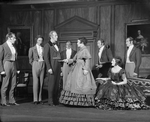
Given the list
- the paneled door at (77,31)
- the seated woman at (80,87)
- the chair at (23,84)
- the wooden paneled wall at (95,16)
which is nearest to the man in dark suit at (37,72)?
the seated woman at (80,87)

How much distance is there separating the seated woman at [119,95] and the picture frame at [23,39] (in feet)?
15.5

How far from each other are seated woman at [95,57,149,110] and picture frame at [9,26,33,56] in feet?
15.5

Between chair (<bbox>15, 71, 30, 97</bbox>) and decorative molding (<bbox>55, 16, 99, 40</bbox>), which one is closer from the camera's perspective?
chair (<bbox>15, 71, 30, 97</bbox>)

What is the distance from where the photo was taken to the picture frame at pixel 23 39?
9035 mm

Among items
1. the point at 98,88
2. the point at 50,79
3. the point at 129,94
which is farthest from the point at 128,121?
the point at 50,79

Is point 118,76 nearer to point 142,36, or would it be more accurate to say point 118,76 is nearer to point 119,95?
point 119,95

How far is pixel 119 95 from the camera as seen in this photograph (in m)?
4.86

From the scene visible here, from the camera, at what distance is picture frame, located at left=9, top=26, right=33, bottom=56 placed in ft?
29.6

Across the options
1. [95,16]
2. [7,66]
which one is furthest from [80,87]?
[95,16]

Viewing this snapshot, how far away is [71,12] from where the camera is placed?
28.9 feet

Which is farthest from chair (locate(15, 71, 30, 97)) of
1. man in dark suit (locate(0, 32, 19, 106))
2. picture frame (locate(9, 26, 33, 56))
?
man in dark suit (locate(0, 32, 19, 106))

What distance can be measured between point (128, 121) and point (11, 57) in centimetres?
303

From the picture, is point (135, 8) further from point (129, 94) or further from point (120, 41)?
point (129, 94)

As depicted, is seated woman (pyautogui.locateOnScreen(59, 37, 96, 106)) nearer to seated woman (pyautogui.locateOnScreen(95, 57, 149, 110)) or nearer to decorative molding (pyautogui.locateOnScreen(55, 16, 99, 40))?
seated woman (pyautogui.locateOnScreen(95, 57, 149, 110))
